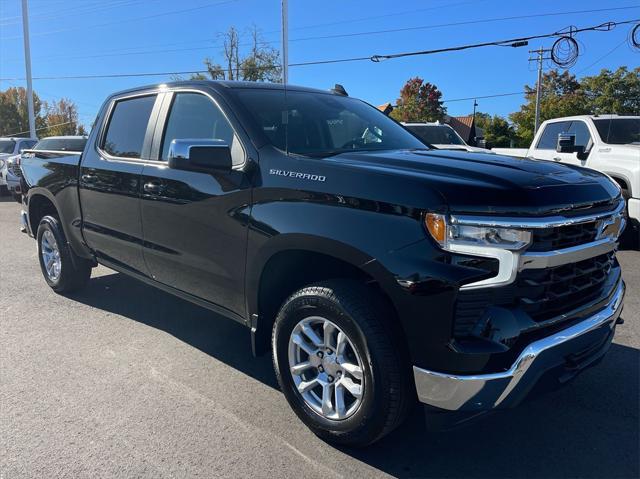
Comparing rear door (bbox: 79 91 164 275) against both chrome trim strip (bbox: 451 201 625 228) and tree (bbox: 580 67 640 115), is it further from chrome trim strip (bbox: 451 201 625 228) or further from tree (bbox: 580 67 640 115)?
tree (bbox: 580 67 640 115)

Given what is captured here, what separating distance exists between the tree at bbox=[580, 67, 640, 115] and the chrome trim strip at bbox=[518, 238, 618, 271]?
4689cm

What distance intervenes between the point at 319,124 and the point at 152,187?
4.18 ft

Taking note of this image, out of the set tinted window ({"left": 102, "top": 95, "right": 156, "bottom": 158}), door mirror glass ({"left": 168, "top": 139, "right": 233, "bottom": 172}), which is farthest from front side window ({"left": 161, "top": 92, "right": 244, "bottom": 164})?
tinted window ({"left": 102, "top": 95, "right": 156, "bottom": 158})

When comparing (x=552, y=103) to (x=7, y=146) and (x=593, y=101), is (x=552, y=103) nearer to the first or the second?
(x=593, y=101)

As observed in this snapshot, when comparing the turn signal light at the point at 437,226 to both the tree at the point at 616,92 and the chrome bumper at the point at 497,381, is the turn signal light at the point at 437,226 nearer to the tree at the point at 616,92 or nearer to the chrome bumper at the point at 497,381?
the chrome bumper at the point at 497,381

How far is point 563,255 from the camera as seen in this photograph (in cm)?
247

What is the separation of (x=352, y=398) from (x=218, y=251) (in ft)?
4.05

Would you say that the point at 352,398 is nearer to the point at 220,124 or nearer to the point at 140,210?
the point at 220,124

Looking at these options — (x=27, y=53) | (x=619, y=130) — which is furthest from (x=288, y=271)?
(x=27, y=53)

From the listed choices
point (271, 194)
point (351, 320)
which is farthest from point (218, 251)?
point (351, 320)

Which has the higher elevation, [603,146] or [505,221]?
[603,146]

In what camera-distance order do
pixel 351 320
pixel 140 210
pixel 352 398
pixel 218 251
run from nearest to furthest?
pixel 351 320, pixel 352 398, pixel 218 251, pixel 140 210

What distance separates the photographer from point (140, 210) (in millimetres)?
3998

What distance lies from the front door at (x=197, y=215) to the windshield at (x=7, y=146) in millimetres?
15957
